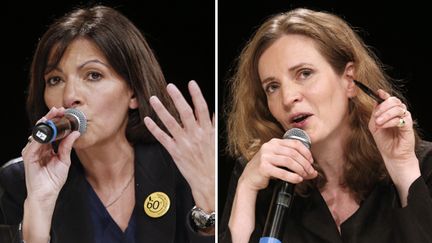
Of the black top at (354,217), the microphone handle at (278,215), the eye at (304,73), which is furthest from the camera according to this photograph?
the eye at (304,73)

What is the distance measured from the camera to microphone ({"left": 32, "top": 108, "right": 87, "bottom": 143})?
1.21 metres

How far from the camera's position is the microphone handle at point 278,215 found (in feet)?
3.80

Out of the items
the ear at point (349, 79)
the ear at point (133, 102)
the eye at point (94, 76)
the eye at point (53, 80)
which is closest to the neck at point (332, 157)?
the ear at point (349, 79)

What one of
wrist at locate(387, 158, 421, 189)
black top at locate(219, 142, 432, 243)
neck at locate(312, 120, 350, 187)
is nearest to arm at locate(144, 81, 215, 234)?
black top at locate(219, 142, 432, 243)

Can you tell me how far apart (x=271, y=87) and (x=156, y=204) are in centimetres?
44

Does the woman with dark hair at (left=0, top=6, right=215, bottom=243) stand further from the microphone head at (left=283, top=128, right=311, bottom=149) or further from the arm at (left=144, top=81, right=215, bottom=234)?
the microphone head at (left=283, top=128, right=311, bottom=149)

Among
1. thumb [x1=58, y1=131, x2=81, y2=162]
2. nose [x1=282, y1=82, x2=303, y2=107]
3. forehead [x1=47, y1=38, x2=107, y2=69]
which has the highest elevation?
forehead [x1=47, y1=38, x2=107, y2=69]

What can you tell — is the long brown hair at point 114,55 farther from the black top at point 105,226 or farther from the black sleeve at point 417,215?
the black sleeve at point 417,215

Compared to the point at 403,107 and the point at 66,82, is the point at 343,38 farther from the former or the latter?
the point at 66,82

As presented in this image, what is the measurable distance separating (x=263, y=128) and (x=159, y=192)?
1.16ft

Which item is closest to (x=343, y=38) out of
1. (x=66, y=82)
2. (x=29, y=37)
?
(x=66, y=82)

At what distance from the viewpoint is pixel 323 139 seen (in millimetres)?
1550

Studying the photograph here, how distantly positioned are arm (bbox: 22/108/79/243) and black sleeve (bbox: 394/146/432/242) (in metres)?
0.84

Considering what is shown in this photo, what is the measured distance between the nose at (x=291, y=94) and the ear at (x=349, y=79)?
0.14 metres
